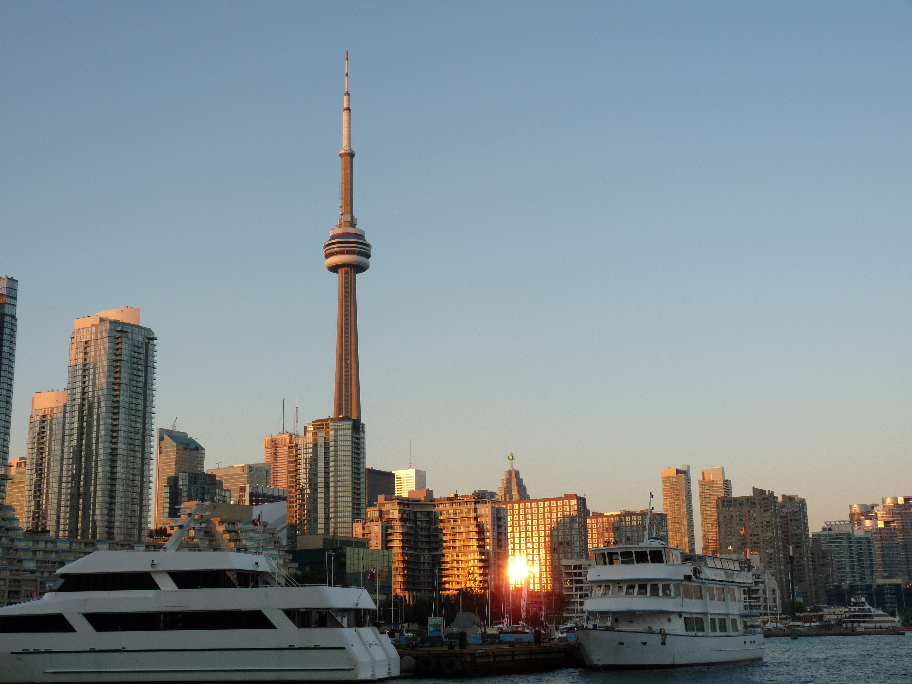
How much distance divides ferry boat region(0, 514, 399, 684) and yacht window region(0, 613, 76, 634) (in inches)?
1.8

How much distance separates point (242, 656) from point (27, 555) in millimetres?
101464

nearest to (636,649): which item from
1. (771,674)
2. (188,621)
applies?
(771,674)

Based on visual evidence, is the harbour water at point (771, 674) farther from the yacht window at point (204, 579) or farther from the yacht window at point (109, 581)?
the yacht window at point (109, 581)

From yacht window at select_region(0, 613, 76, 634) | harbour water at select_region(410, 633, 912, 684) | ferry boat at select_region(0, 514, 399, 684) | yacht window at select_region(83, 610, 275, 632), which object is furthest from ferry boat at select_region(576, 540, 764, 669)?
yacht window at select_region(0, 613, 76, 634)

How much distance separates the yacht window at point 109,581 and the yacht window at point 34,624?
147 centimetres

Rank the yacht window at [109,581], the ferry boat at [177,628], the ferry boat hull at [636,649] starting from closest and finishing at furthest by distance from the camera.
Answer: the ferry boat at [177,628] → the yacht window at [109,581] → the ferry boat hull at [636,649]

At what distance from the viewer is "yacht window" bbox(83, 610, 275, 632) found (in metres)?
49.4

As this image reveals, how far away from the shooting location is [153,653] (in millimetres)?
49031

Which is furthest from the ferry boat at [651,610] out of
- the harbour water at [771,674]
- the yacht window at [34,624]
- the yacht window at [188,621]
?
the yacht window at [34,624]

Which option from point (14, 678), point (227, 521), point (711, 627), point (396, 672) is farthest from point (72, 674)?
point (227, 521)

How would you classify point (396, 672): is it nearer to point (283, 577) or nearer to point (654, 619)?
point (283, 577)

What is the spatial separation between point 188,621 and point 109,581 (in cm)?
446

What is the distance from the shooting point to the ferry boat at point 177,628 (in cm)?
4891

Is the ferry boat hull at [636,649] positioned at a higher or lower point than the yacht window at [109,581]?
lower
